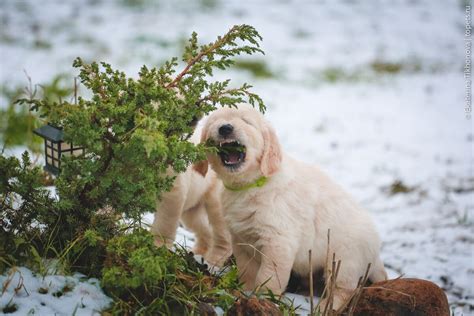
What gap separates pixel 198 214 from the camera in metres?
4.74

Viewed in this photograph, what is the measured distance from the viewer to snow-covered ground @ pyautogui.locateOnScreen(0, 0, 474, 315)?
19.8ft

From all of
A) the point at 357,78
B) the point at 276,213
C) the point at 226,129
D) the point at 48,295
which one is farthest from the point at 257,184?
the point at 357,78

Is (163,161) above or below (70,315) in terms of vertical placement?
above

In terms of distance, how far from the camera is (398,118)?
403 inches

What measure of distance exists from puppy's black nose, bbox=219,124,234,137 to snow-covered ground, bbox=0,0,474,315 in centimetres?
228

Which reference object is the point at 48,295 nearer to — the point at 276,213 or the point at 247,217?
the point at 247,217

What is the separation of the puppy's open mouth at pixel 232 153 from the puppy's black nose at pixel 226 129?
0.10 m

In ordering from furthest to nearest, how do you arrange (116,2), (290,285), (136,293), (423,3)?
1. (423,3)
2. (116,2)
3. (290,285)
4. (136,293)

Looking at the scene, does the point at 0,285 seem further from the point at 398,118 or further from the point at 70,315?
the point at 398,118

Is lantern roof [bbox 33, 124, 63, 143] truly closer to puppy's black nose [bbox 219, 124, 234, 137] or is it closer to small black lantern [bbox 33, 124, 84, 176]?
small black lantern [bbox 33, 124, 84, 176]

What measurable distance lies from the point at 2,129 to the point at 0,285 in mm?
4690

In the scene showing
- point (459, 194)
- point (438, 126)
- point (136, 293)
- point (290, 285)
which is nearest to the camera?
point (136, 293)

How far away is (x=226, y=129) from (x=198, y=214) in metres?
1.62

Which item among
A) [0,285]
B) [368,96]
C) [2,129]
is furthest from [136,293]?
[368,96]
